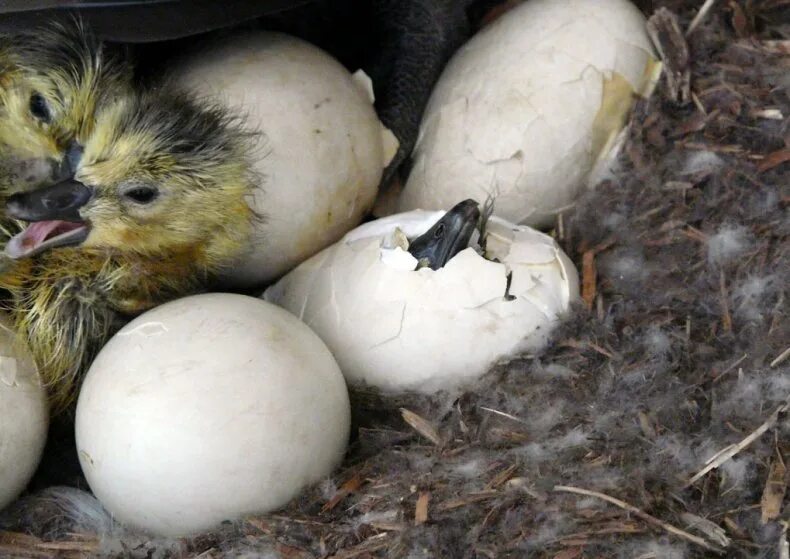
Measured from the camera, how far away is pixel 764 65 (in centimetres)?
176

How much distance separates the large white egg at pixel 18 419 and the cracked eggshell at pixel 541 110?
0.72 m

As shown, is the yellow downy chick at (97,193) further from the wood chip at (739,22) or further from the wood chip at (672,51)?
the wood chip at (739,22)

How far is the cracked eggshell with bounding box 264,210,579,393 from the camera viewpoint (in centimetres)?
150

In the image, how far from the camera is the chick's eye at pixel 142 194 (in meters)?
1.47

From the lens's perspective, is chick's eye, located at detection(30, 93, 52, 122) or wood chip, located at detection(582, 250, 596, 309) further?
wood chip, located at detection(582, 250, 596, 309)

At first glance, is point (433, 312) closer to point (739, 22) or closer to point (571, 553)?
point (571, 553)

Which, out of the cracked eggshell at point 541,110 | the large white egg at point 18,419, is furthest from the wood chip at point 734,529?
the large white egg at point 18,419

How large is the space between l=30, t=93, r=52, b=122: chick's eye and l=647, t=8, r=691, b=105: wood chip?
100 centimetres

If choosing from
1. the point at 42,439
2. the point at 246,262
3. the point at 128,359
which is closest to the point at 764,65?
the point at 246,262

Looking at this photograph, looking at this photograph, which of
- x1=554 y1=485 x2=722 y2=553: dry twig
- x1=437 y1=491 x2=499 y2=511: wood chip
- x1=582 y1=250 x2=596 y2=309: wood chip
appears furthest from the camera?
x1=582 y1=250 x2=596 y2=309: wood chip

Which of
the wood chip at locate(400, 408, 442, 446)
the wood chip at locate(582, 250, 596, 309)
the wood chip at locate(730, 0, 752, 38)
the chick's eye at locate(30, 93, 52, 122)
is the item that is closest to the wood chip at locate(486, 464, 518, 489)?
the wood chip at locate(400, 408, 442, 446)

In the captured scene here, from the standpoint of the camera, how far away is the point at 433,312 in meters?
1.49

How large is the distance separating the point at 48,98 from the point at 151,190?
0.20 meters

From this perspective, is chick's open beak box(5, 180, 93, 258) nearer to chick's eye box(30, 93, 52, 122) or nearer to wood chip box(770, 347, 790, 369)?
chick's eye box(30, 93, 52, 122)
